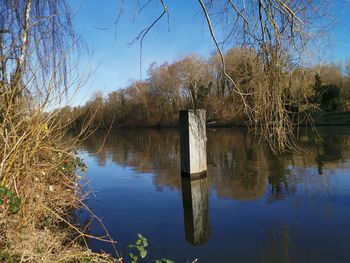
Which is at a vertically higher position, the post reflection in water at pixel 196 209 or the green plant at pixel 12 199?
the green plant at pixel 12 199

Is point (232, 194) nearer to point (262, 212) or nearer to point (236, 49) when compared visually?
point (262, 212)

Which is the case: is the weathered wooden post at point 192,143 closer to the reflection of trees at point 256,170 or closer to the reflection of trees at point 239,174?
the reflection of trees at point 256,170

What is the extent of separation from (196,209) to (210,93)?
2899cm

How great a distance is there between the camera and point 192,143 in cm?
988

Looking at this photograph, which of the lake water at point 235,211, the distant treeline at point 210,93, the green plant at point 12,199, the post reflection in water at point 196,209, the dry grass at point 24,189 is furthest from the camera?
the post reflection in water at point 196,209

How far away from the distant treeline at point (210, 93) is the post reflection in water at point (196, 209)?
68.3 inches

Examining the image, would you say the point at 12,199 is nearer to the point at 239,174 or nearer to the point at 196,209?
the point at 196,209

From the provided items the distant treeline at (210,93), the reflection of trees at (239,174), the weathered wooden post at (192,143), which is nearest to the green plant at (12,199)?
the distant treeline at (210,93)

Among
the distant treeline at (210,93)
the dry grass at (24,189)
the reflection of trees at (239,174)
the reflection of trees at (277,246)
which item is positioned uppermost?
the distant treeline at (210,93)

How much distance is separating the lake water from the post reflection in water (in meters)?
0.01

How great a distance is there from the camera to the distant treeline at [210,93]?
3869 mm

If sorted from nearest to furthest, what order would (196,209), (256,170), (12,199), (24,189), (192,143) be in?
(12,199) → (24,189) → (196,209) → (192,143) → (256,170)

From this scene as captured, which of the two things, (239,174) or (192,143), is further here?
(239,174)

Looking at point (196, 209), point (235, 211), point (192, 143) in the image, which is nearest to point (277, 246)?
point (235, 211)
